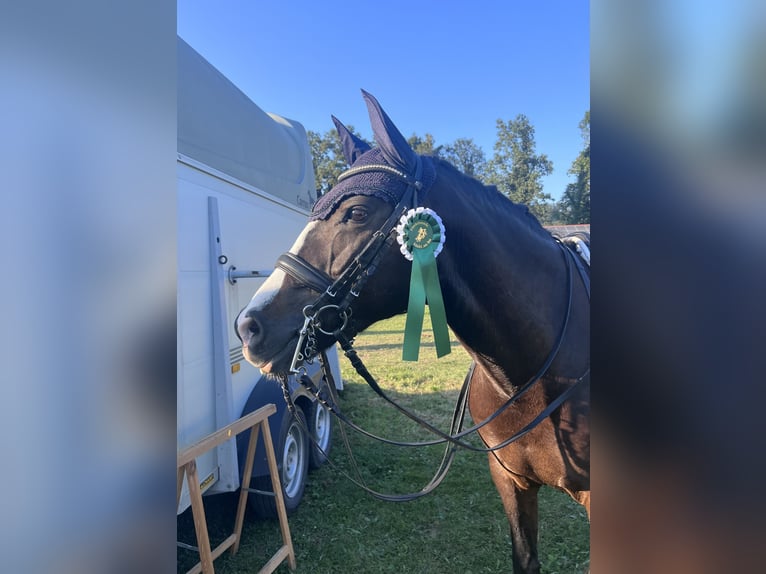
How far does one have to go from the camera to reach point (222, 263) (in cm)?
299

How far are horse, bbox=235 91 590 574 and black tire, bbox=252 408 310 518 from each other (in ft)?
5.74

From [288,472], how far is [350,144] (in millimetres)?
2990

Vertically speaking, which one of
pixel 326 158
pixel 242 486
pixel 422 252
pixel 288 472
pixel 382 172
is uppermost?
pixel 326 158

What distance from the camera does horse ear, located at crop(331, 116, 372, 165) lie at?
2.02m

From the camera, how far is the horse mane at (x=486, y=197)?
179cm

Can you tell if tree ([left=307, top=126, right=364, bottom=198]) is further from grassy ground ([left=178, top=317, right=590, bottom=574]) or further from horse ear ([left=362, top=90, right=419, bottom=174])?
horse ear ([left=362, top=90, right=419, bottom=174])

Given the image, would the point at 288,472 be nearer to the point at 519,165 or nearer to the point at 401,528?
the point at 401,528

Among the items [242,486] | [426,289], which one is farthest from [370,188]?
[242,486]

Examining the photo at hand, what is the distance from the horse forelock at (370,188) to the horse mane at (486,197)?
153 mm

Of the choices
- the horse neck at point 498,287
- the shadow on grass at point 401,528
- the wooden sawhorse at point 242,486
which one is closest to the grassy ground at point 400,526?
the shadow on grass at point 401,528

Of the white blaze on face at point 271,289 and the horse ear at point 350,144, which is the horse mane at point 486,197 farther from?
the white blaze on face at point 271,289
